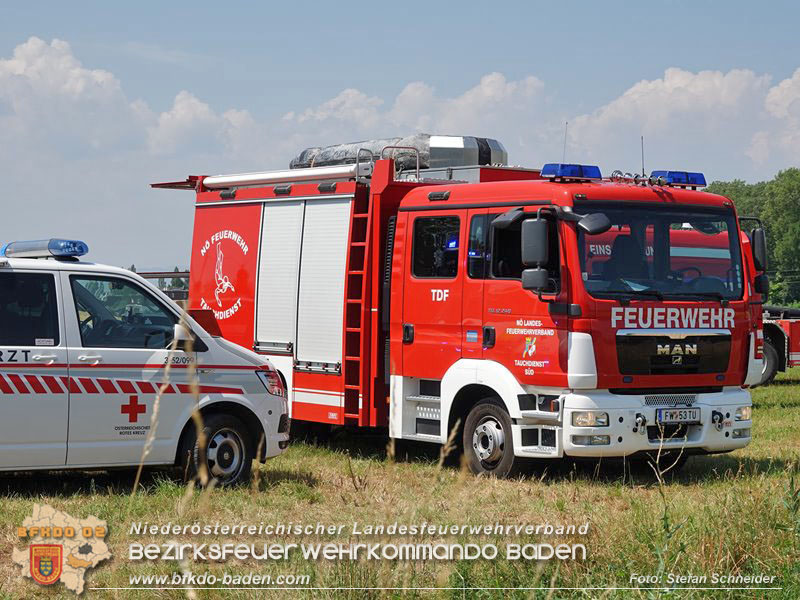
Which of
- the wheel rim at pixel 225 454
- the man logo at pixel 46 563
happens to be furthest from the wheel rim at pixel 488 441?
the man logo at pixel 46 563

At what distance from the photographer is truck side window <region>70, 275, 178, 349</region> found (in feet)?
31.9

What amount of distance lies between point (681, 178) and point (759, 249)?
1089 millimetres

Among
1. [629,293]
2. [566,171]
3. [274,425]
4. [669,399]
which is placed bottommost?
[274,425]

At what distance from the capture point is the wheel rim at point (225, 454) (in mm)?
10305

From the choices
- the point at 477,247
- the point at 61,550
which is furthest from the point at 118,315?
the point at 477,247

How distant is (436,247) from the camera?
12.2 meters

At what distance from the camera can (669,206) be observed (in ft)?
38.0

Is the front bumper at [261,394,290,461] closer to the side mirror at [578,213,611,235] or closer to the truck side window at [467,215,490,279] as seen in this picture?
the truck side window at [467,215,490,279]

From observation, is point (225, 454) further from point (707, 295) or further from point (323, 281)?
point (707, 295)

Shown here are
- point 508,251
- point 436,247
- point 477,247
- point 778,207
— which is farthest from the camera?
point 778,207

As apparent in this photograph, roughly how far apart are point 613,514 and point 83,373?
166 inches

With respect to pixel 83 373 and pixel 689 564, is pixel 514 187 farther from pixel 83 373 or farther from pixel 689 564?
pixel 689 564

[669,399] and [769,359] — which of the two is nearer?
[669,399]

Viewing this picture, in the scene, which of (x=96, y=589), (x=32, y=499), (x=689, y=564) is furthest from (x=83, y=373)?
(x=689, y=564)
